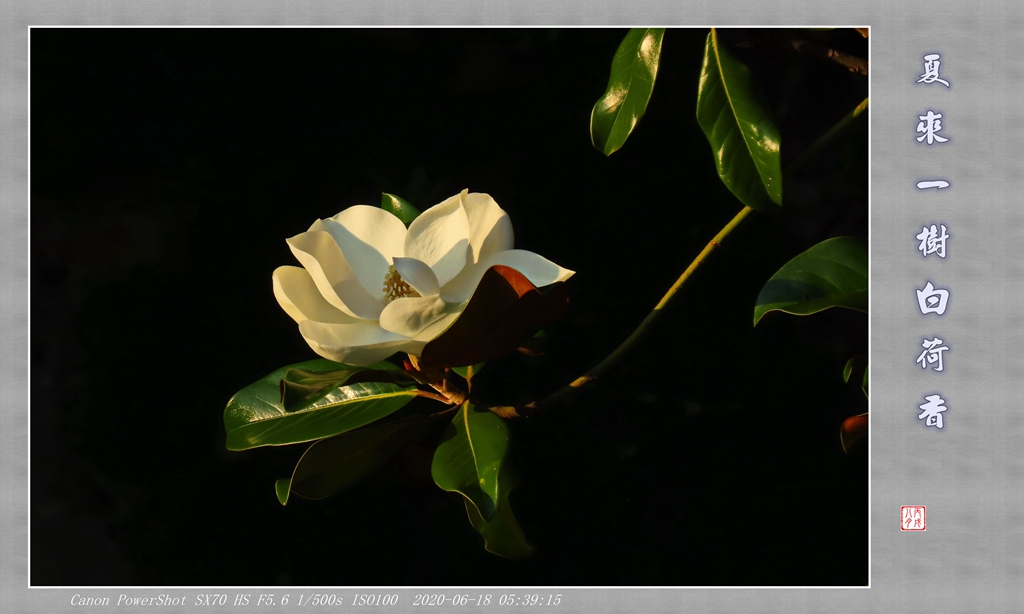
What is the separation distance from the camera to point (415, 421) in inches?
45.4

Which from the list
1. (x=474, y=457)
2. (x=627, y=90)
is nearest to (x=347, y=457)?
(x=474, y=457)

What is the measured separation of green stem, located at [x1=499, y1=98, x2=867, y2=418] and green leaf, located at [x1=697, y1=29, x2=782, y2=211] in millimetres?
86

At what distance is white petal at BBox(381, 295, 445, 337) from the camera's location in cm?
91

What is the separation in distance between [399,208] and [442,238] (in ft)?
0.60

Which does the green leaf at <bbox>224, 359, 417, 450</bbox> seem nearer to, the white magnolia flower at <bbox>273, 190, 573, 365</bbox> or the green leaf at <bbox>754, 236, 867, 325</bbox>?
the white magnolia flower at <bbox>273, 190, 573, 365</bbox>

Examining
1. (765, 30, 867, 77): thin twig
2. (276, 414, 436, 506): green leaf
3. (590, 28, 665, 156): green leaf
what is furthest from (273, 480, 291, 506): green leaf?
(765, 30, 867, 77): thin twig

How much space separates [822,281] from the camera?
3.59 feet

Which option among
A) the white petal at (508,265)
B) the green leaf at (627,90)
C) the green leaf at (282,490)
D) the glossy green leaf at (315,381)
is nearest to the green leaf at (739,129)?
the green leaf at (627,90)

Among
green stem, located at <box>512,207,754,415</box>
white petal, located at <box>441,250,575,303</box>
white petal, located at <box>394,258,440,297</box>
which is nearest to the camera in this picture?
white petal, located at <box>394,258,440,297</box>

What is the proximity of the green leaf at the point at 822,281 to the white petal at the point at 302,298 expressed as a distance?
21.9 inches

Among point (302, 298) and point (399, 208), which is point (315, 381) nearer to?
point (302, 298)

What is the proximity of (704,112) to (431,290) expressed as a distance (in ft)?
1.64

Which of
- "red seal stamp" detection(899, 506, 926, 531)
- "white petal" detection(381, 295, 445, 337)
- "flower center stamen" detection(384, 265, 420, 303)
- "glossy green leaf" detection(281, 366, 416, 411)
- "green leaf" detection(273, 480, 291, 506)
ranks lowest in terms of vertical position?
"red seal stamp" detection(899, 506, 926, 531)

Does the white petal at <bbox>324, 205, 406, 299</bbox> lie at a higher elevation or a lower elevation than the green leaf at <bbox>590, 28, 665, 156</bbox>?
lower
